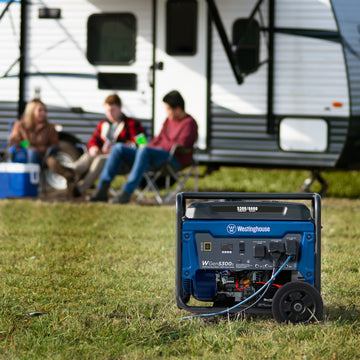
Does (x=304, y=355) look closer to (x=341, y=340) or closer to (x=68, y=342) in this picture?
(x=341, y=340)

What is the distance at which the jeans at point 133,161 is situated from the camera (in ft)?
24.3

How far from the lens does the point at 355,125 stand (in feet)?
26.0

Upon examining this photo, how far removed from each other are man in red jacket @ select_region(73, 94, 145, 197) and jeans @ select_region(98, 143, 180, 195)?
43cm

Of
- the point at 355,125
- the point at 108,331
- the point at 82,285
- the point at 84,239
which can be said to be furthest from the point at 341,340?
the point at 355,125

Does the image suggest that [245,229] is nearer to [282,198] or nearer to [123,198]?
[282,198]

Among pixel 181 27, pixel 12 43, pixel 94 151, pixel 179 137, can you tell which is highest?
pixel 181 27

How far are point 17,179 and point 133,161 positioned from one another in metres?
1.37

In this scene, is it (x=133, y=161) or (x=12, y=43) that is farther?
(x=12, y=43)

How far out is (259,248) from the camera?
283 centimetres

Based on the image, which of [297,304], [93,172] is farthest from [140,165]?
[297,304]

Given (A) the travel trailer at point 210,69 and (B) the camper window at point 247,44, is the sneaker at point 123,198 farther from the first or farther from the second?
(B) the camper window at point 247,44

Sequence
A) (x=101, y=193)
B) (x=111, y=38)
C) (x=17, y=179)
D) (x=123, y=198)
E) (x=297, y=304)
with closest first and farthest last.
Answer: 1. (x=297, y=304)
2. (x=123, y=198)
3. (x=101, y=193)
4. (x=17, y=179)
5. (x=111, y=38)

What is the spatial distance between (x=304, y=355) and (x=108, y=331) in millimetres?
794

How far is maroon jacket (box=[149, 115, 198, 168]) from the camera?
25.1 ft
